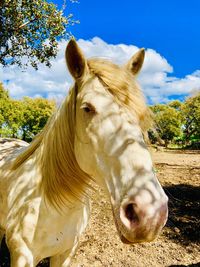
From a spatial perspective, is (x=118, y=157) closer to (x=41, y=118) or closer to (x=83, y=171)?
(x=83, y=171)

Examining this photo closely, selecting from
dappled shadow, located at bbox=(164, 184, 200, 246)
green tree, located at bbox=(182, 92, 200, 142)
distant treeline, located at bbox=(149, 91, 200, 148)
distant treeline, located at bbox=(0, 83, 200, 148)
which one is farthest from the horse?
green tree, located at bbox=(182, 92, 200, 142)

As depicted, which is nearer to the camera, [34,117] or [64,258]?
[64,258]

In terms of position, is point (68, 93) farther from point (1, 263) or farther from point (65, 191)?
point (1, 263)

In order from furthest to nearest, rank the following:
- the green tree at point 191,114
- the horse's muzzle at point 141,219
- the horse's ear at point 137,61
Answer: the green tree at point 191,114 → the horse's ear at point 137,61 → the horse's muzzle at point 141,219

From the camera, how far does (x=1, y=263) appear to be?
14.1ft

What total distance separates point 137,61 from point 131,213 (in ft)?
4.37

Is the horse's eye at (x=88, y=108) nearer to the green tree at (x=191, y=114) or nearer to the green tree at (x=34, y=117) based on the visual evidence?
the green tree at (x=191, y=114)

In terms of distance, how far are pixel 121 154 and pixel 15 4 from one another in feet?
28.1

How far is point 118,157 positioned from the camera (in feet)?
5.50

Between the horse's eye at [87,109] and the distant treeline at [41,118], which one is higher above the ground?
the distant treeline at [41,118]

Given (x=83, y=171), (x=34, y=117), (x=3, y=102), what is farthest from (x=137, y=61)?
(x=34, y=117)

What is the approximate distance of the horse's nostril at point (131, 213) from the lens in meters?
1.49

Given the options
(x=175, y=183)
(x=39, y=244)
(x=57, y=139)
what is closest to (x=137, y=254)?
(x=39, y=244)

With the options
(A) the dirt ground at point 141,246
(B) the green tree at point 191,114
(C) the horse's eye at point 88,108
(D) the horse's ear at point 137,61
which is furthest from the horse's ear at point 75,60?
(B) the green tree at point 191,114
